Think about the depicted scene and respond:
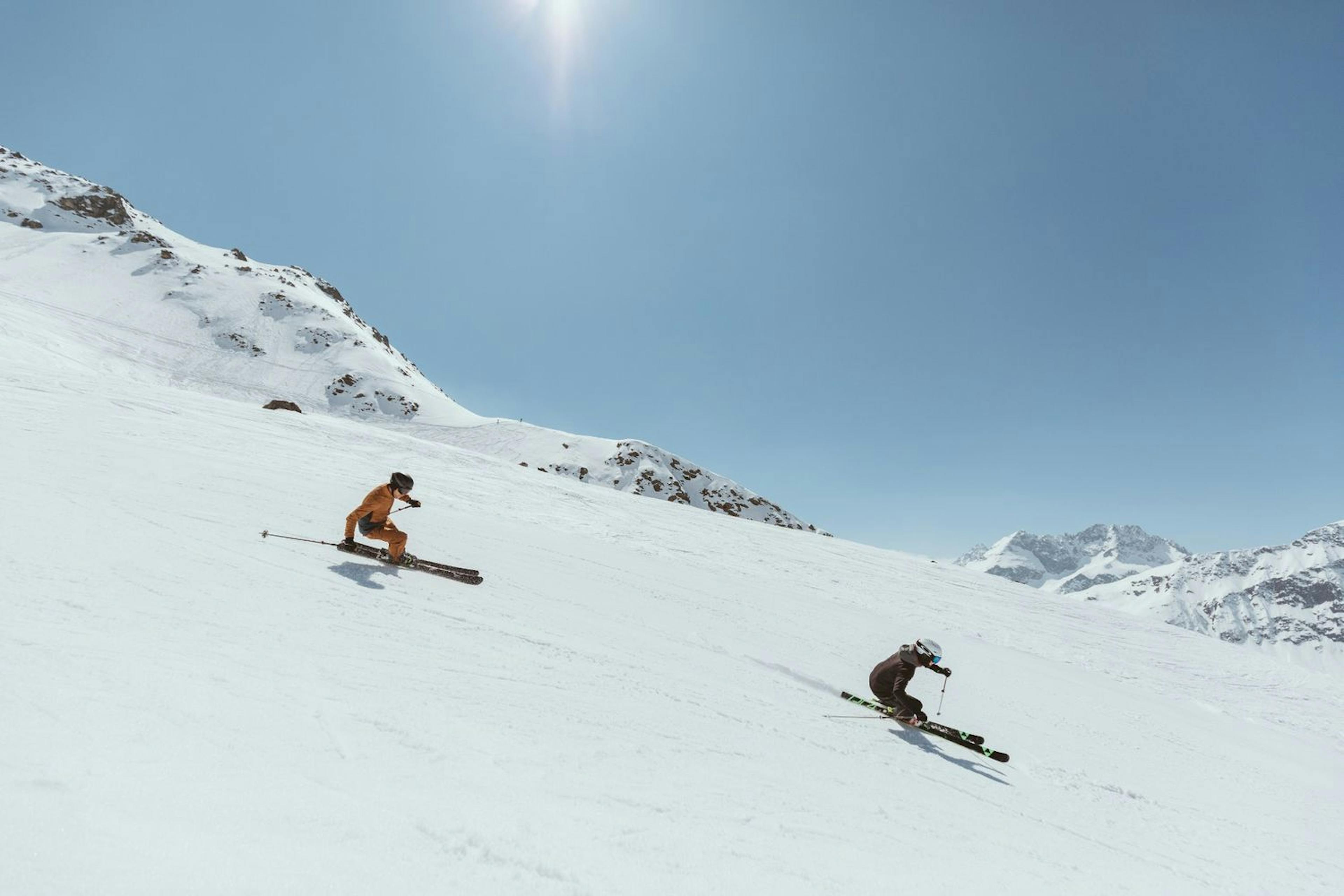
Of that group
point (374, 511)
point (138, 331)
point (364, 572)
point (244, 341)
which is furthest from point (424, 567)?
point (244, 341)

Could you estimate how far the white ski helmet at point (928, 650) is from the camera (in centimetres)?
891

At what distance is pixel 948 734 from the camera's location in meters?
8.55

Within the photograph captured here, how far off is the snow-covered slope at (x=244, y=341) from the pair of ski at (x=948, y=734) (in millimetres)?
60171

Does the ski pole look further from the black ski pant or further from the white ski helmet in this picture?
the white ski helmet

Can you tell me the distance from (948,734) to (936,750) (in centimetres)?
44

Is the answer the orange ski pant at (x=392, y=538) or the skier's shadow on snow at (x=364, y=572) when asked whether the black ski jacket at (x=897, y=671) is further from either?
the orange ski pant at (x=392, y=538)

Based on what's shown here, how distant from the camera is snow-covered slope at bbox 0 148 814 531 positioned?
74.0m

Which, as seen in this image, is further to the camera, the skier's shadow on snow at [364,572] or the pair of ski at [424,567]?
the pair of ski at [424,567]

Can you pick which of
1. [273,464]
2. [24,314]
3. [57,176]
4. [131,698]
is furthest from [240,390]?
[57,176]

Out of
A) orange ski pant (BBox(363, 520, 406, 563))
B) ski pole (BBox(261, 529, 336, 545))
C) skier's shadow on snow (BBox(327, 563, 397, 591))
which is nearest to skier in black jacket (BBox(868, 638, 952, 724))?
skier's shadow on snow (BBox(327, 563, 397, 591))

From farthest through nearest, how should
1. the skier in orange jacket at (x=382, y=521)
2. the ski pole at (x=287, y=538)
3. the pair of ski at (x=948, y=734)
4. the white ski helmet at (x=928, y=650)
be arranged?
the skier in orange jacket at (x=382, y=521)
the ski pole at (x=287, y=538)
the white ski helmet at (x=928, y=650)
the pair of ski at (x=948, y=734)

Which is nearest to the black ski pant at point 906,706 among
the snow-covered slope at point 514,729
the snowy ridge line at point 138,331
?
the snow-covered slope at point 514,729

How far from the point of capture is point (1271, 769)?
11.0 meters

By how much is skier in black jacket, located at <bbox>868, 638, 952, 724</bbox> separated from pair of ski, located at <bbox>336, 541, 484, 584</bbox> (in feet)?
23.5
